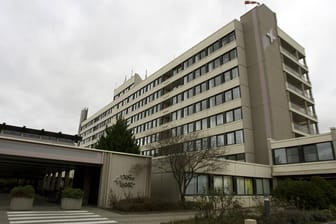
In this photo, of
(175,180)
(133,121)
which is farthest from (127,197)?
(133,121)

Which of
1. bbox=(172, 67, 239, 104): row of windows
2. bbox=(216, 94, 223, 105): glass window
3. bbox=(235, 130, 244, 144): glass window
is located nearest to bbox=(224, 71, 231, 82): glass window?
bbox=(172, 67, 239, 104): row of windows

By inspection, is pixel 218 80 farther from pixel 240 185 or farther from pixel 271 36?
pixel 240 185

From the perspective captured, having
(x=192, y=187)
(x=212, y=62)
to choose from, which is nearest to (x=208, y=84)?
(x=212, y=62)

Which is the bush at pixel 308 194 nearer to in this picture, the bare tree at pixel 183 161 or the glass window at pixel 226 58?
the bare tree at pixel 183 161

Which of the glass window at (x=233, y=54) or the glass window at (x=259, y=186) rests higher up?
the glass window at (x=233, y=54)

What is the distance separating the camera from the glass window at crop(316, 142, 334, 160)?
85.4 feet

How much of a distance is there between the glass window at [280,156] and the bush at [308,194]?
11976 millimetres

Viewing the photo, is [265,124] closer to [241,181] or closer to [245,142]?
[245,142]

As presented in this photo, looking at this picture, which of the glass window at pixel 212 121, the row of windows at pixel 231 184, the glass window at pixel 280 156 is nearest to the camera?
the row of windows at pixel 231 184

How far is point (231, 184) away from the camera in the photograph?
88.1ft

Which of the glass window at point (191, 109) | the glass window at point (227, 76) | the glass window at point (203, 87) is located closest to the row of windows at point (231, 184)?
the glass window at point (227, 76)

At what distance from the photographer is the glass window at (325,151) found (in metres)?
26.0

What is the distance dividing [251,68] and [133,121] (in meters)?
32.2

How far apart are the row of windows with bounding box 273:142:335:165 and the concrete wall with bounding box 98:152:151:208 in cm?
1629
